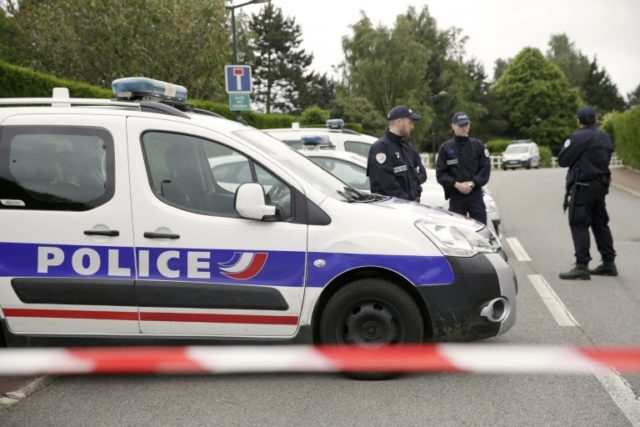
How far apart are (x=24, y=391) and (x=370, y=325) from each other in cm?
215

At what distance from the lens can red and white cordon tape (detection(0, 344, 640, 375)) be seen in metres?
4.32

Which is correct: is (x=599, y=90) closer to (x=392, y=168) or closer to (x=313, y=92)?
(x=313, y=92)

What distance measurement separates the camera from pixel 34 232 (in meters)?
4.61

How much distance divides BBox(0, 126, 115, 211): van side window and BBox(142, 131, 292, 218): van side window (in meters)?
0.28

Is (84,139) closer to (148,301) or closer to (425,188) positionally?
(148,301)

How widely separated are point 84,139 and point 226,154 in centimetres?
89

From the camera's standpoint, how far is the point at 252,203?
4.48 metres

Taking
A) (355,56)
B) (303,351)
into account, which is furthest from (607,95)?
(303,351)

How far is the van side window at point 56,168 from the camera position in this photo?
4656mm

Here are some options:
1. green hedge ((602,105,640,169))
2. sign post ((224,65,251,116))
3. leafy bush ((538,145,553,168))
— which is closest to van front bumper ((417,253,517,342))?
sign post ((224,65,251,116))

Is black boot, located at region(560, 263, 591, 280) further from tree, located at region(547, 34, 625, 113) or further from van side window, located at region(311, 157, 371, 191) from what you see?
tree, located at region(547, 34, 625, 113)

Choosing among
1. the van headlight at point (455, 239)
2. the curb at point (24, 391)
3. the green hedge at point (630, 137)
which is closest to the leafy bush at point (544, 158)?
the green hedge at point (630, 137)

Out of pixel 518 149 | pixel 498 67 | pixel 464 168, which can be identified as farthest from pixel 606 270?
pixel 498 67

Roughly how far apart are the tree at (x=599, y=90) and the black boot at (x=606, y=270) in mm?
96503
